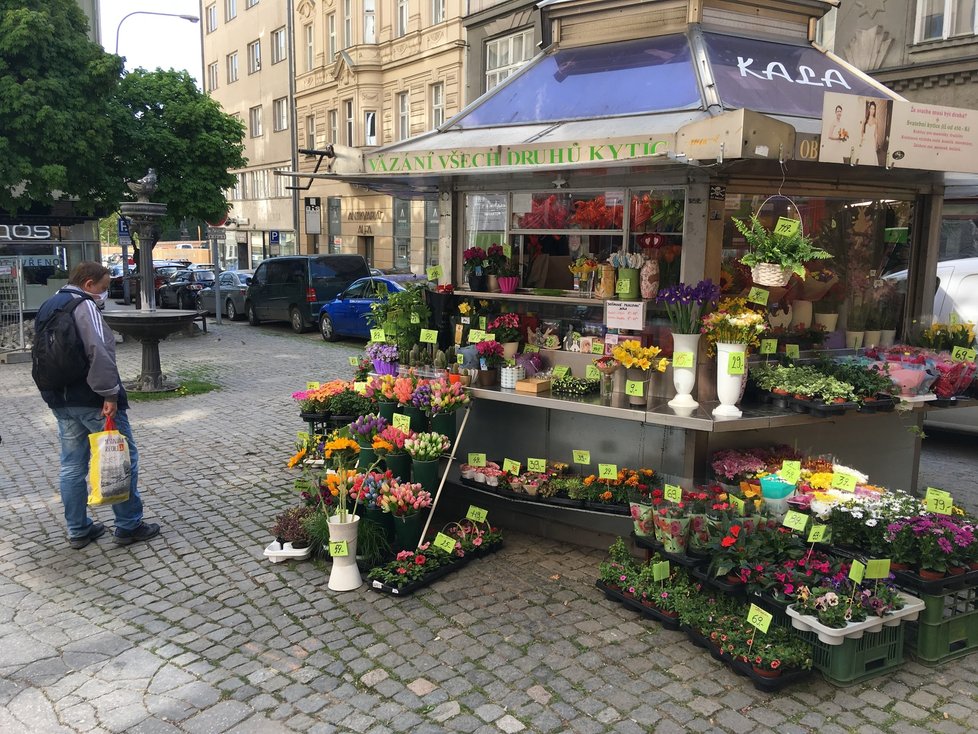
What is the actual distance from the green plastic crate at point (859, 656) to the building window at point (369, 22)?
30431 mm

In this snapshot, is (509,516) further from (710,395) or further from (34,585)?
(34,585)

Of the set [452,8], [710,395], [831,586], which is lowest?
[831,586]

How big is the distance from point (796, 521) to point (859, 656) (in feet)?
2.51

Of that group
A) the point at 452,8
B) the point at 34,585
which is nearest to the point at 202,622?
the point at 34,585

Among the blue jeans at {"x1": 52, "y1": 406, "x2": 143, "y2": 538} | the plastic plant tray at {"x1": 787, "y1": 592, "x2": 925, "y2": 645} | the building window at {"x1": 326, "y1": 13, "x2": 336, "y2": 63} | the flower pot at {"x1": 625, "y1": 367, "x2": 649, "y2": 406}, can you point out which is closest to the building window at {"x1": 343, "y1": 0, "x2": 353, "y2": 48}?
the building window at {"x1": 326, "y1": 13, "x2": 336, "y2": 63}

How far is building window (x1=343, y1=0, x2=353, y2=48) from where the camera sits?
31.6m

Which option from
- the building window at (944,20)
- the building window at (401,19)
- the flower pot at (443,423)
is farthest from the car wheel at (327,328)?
the building window at (401,19)

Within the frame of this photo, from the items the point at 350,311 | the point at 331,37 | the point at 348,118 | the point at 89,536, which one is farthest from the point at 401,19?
the point at 89,536

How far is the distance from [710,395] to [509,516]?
1.80m

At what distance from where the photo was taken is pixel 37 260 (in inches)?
671

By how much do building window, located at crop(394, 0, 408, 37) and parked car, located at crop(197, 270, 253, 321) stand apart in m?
11.1

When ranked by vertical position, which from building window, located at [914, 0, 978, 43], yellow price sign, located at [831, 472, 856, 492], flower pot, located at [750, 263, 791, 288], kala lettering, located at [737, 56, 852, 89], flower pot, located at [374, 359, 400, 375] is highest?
building window, located at [914, 0, 978, 43]

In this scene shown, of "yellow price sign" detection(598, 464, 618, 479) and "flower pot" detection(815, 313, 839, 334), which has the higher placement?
"flower pot" detection(815, 313, 839, 334)

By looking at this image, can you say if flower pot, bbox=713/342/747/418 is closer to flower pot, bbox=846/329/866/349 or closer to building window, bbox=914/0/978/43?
flower pot, bbox=846/329/866/349
